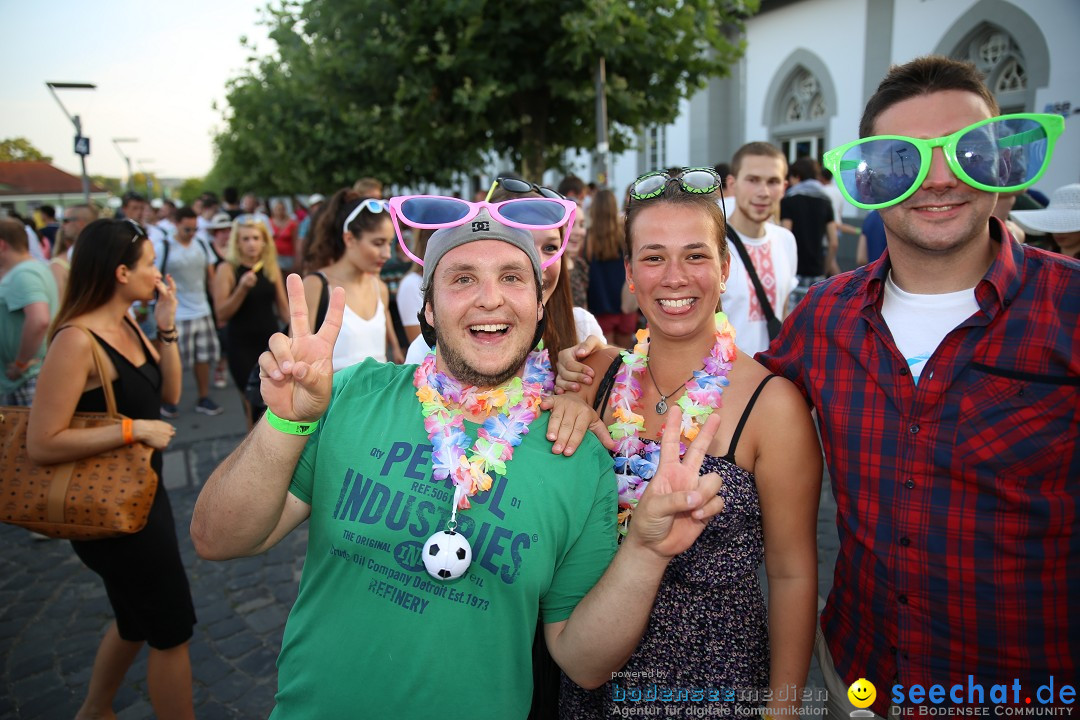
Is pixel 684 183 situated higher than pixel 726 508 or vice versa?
pixel 684 183

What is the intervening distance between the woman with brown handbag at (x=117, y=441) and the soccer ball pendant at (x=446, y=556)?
1.81 meters

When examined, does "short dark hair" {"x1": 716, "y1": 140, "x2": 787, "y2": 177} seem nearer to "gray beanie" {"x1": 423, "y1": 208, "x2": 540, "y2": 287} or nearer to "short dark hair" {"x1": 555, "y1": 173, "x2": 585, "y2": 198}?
"gray beanie" {"x1": 423, "y1": 208, "x2": 540, "y2": 287}

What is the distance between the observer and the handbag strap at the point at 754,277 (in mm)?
4043

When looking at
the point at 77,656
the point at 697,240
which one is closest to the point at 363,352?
the point at 77,656

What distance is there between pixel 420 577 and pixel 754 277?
3039mm

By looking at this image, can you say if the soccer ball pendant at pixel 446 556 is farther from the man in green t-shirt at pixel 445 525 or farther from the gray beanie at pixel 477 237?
the gray beanie at pixel 477 237

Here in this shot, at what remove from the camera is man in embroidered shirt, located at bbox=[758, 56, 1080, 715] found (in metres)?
1.68

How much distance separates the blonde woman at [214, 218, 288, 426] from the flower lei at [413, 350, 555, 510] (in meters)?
4.79

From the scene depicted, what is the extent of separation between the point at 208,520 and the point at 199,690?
2224 mm

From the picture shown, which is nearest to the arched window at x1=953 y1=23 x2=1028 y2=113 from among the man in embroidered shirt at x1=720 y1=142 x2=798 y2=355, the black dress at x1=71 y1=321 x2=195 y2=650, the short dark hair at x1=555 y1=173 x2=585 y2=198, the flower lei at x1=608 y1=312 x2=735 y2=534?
the short dark hair at x1=555 y1=173 x2=585 y2=198

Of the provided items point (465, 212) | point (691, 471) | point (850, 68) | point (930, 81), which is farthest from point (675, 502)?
point (850, 68)

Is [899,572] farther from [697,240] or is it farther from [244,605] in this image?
[244,605]

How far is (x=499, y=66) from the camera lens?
8250 mm

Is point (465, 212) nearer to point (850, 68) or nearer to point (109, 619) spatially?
point (109, 619)
